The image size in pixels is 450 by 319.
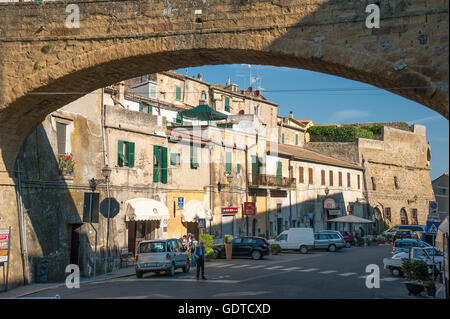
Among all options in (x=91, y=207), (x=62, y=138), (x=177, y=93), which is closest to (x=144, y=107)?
(x=177, y=93)

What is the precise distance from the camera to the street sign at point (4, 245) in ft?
51.2

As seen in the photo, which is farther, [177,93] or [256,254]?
[177,93]

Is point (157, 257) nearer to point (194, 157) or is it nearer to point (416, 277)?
point (416, 277)

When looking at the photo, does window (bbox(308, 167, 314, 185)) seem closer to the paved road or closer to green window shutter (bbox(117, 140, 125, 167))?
the paved road

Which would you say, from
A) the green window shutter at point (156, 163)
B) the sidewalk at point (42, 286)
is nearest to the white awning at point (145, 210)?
the green window shutter at point (156, 163)

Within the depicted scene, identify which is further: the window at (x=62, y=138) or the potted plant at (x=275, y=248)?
the potted plant at (x=275, y=248)

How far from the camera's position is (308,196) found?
46094mm

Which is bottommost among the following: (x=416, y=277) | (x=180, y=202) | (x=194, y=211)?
(x=416, y=277)

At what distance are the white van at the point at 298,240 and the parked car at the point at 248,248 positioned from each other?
20.3 ft

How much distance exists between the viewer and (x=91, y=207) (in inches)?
780

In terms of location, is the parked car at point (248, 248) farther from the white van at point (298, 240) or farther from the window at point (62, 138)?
the window at point (62, 138)

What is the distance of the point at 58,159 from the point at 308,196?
2940cm

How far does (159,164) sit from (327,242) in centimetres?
1387
